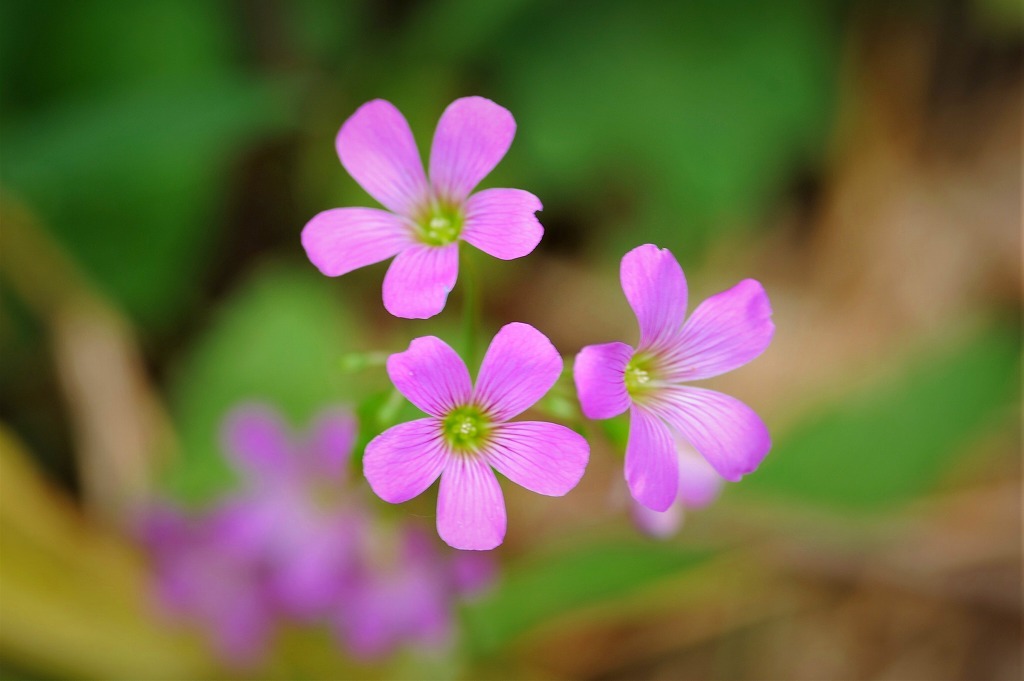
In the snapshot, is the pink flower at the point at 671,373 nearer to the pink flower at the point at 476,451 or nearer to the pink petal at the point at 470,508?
the pink flower at the point at 476,451

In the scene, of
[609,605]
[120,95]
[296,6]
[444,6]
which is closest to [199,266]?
[120,95]

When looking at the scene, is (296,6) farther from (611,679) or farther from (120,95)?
(611,679)

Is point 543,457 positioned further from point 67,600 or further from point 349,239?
point 67,600

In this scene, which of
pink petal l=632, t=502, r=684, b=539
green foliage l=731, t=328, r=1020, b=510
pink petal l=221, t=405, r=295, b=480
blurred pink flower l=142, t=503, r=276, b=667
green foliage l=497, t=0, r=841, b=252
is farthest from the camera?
green foliage l=497, t=0, r=841, b=252

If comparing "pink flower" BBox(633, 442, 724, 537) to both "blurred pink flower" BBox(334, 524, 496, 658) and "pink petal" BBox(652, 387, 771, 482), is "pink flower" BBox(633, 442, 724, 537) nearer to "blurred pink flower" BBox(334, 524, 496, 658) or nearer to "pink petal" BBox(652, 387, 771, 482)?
"pink petal" BBox(652, 387, 771, 482)

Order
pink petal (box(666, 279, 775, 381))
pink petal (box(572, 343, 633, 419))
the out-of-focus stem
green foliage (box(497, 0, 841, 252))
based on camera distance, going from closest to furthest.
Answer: pink petal (box(572, 343, 633, 419)) < pink petal (box(666, 279, 775, 381)) < the out-of-focus stem < green foliage (box(497, 0, 841, 252))

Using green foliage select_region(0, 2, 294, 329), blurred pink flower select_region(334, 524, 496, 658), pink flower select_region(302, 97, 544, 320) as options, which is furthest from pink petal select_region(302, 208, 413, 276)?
green foliage select_region(0, 2, 294, 329)

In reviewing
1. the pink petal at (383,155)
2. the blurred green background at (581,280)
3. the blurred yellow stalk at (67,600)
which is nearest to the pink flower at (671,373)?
the pink petal at (383,155)

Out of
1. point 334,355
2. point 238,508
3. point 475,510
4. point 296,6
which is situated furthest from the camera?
point 296,6
